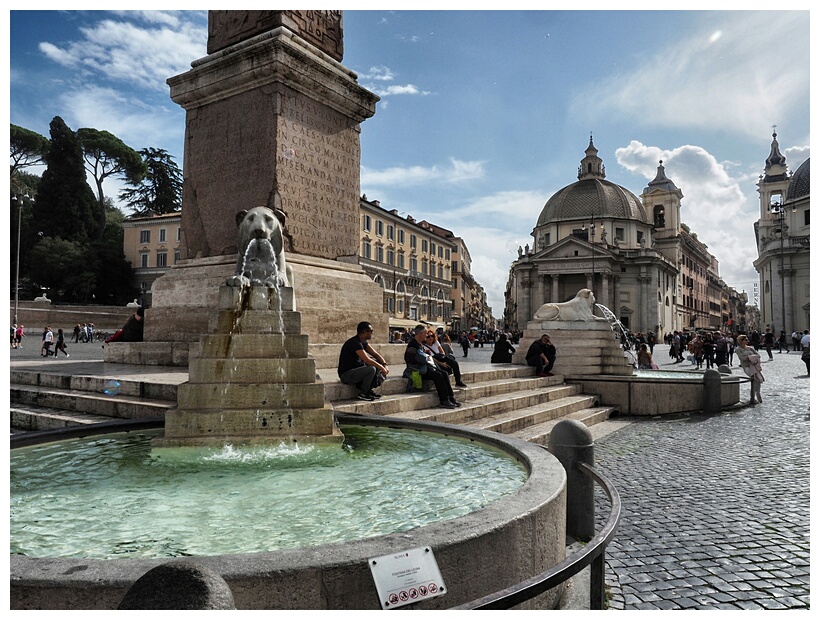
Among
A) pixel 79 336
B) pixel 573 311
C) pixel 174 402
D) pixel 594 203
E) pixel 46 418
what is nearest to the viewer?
pixel 174 402

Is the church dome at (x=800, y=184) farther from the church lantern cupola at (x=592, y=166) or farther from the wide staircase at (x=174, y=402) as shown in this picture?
the wide staircase at (x=174, y=402)

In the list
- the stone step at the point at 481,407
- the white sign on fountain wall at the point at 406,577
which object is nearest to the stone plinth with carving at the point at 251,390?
the stone step at the point at 481,407

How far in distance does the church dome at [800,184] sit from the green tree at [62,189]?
78671mm

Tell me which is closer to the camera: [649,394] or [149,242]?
[649,394]

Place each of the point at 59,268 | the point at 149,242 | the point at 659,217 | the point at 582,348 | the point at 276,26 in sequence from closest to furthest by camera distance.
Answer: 1. the point at 276,26
2. the point at 582,348
3. the point at 59,268
4. the point at 149,242
5. the point at 659,217

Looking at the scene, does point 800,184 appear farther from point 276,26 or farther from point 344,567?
point 344,567

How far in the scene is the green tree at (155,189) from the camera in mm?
61219

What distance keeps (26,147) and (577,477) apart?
6220 cm

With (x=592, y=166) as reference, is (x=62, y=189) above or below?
below

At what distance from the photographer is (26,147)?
5131 cm

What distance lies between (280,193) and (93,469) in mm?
5712

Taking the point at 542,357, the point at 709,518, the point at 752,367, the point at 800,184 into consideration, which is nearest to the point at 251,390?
the point at 709,518

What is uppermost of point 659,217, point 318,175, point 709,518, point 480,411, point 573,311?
point 659,217

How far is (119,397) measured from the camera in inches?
229
